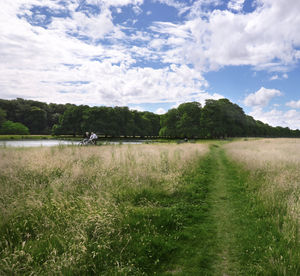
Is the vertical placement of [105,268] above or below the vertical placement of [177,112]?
below

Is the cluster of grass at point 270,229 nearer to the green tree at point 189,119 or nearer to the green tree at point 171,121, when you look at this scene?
the green tree at point 189,119

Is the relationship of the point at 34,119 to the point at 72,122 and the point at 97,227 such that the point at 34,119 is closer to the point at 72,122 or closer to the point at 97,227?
the point at 72,122

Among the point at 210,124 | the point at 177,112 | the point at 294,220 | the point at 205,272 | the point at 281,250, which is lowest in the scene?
the point at 205,272

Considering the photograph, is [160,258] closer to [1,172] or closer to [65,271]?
[65,271]

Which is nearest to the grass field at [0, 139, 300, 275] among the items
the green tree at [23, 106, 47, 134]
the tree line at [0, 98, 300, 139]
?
the tree line at [0, 98, 300, 139]

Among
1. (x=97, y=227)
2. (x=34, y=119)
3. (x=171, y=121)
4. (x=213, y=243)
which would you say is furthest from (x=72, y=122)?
(x=213, y=243)

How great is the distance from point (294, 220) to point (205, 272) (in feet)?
9.11

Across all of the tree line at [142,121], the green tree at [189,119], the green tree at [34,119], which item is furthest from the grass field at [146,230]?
the green tree at [34,119]

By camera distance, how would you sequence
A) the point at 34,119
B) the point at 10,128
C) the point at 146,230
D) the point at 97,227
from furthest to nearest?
the point at 34,119, the point at 10,128, the point at 146,230, the point at 97,227

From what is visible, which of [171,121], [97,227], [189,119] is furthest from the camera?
[171,121]

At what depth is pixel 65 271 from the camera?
11.5 ft

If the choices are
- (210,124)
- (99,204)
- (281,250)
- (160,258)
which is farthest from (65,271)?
(210,124)

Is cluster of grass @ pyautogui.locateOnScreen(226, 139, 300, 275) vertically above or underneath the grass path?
above

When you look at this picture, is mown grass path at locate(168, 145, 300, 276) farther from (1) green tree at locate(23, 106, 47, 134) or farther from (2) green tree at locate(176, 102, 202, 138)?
(1) green tree at locate(23, 106, 47, 134)
